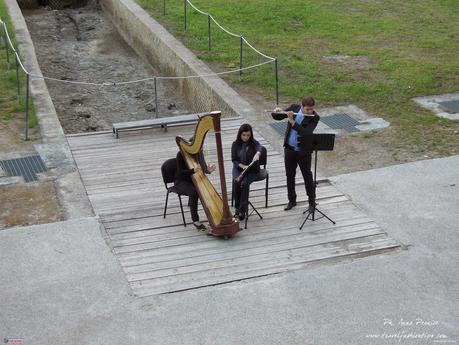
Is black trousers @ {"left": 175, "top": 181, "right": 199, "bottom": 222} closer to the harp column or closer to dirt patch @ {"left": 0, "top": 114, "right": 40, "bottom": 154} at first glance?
the harp column

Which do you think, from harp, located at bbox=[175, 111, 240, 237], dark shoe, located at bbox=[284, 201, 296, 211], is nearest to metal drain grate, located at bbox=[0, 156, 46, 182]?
harp, located at bbox=[175, 111, 240, 237]

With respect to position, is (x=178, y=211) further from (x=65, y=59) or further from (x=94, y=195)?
(x=65, y=59)

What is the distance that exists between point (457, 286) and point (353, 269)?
3.61 feet

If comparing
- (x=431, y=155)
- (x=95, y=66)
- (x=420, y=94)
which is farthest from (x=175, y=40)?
(x=431, y=155)

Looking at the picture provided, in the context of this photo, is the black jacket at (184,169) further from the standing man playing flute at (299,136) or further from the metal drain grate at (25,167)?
the metal drain grate at (25,167)

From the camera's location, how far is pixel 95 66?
65.4 feet

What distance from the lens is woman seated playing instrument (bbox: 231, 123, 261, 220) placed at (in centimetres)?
945

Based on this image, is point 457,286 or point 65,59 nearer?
point 457,286

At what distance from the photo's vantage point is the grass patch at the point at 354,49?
45.0ft

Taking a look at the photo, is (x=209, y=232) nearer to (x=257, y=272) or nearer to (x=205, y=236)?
(x=205, y=236)

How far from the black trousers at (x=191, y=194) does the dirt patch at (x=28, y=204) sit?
164 centimetres

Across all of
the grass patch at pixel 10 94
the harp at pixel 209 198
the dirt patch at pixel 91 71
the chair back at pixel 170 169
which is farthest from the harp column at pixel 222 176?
the dirt patch at pixel 91 71

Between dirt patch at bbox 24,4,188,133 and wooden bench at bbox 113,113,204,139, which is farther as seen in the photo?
dirt patch at bbox 24,4,188,133

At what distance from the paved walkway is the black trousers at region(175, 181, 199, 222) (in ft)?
3.67
